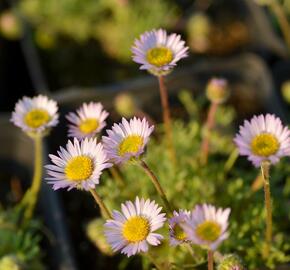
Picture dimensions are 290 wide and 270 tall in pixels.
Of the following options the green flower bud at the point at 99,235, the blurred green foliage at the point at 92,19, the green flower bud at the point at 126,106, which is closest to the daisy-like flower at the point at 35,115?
the green flower bud at the point at 99,235

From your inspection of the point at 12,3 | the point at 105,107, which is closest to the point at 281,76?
the point at 105,107

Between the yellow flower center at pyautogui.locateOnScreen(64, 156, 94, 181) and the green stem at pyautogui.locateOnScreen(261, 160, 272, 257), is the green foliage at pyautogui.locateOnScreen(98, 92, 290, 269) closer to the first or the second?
the green stem at pyautogui.locateOnScreen(261, 160, 272, 257)

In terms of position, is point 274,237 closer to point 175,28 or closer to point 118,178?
point 118,178

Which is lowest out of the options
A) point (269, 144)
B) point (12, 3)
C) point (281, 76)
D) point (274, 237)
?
point (274, 237)

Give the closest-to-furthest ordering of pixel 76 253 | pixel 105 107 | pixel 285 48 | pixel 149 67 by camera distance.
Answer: pixel 149 67 → pixel 76 253 → pixel 105 107 → pixel 285 48

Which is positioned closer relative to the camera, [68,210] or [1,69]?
[68,210]

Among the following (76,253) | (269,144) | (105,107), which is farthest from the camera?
(105,107)

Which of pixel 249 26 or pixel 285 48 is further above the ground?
pixel 249 26
